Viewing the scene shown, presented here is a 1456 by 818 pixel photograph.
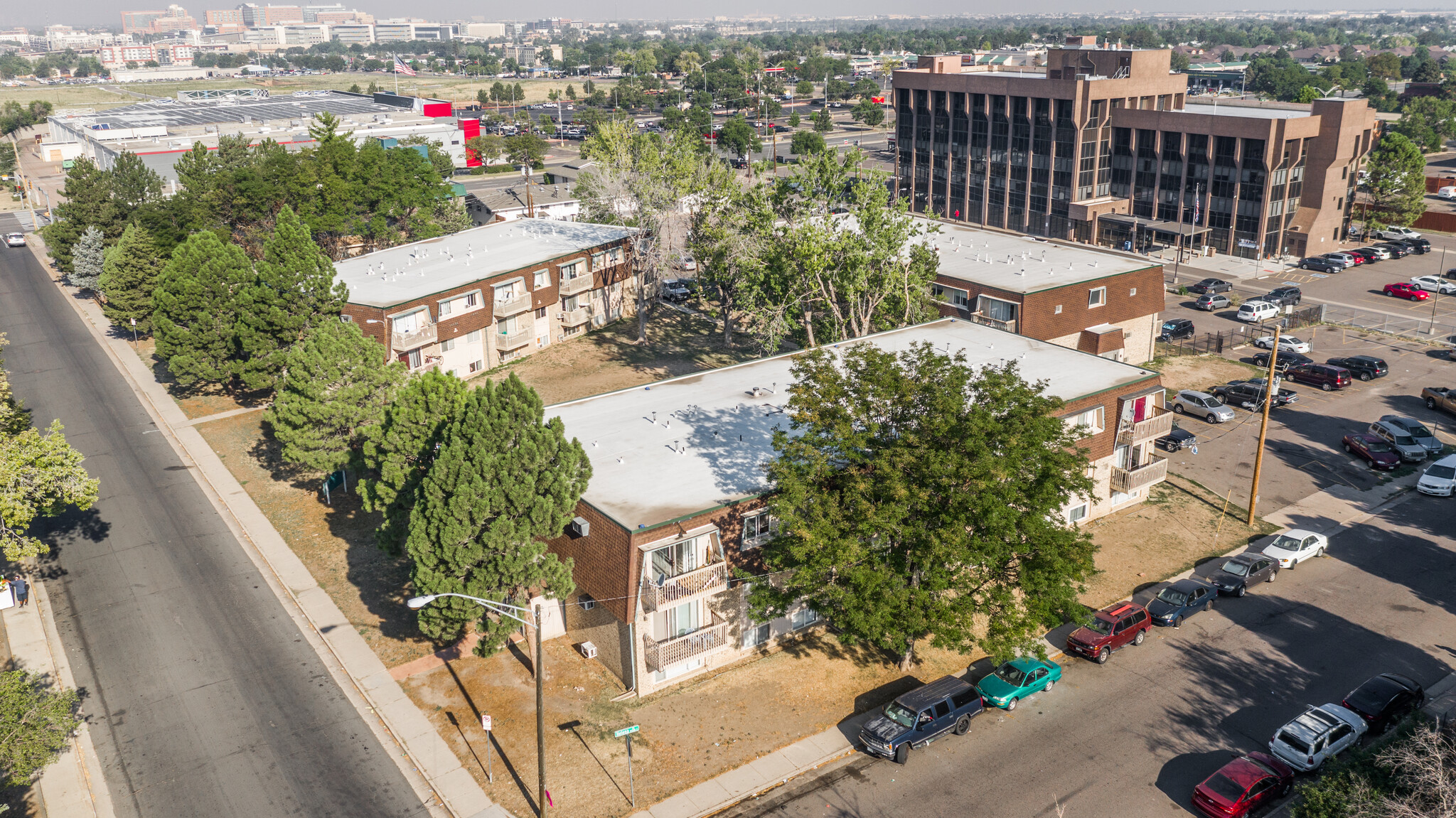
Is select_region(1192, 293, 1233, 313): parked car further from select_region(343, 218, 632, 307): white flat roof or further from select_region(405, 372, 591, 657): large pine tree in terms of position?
select_region(405, 372, 591, 657): large pine tree

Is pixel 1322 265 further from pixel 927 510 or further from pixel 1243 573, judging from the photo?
pixel 927 510

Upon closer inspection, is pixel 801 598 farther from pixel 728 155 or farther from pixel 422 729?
pixel 728 155

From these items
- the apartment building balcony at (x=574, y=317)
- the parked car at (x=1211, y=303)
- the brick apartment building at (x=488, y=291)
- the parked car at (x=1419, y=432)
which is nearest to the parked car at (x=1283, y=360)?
the parked car at (x=1419, y=432)

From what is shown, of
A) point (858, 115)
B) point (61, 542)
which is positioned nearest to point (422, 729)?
point (61, 542)

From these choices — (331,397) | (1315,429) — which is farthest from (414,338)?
(1315,429)

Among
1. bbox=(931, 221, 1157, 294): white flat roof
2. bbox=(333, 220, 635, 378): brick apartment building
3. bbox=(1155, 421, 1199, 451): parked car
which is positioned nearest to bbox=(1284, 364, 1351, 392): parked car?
bbox=(931, 221, 1157, 294): white flat roof

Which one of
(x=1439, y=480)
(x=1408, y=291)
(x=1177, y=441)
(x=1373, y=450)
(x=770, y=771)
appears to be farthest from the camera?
(x=1408, y=291)
